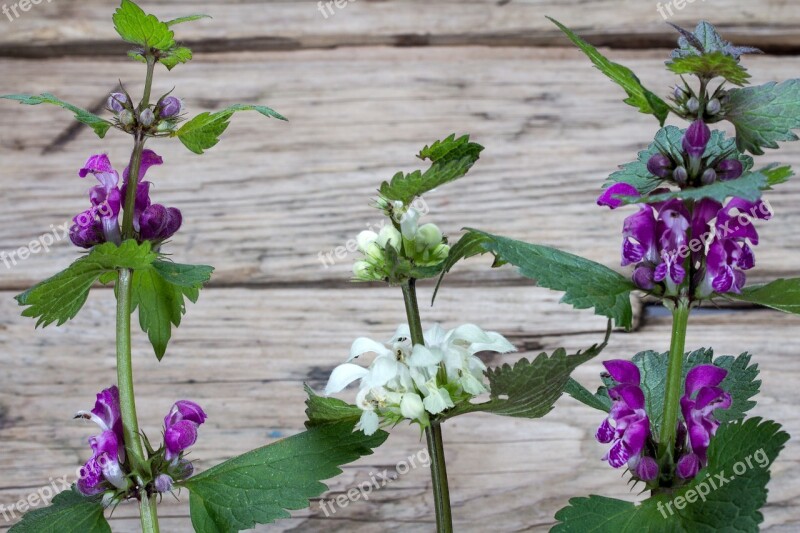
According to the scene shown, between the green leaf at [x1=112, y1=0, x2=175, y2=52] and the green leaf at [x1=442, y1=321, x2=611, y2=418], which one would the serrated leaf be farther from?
the green leaf at [x1=112, y1=0, x2=175, y2=52]

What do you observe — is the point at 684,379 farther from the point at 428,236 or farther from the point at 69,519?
the point at 69,519

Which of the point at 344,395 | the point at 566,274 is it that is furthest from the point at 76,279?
the point at 344,395

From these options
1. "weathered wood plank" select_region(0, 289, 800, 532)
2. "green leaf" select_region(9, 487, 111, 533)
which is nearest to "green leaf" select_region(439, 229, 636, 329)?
"green leaf" select_region(9, 487, 111, 533)

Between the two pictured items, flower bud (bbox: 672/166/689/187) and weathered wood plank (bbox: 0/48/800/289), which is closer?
flower bud (bbox: 672/166/689/187)

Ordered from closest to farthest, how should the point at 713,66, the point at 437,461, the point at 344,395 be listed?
1. the point at 713,66
2. the point at 437,461
3. the point at 344,395

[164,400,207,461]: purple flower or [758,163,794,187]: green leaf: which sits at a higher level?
[758,163,794,187]: green leaf

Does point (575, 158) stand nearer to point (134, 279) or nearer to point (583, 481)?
point (583, 481)
